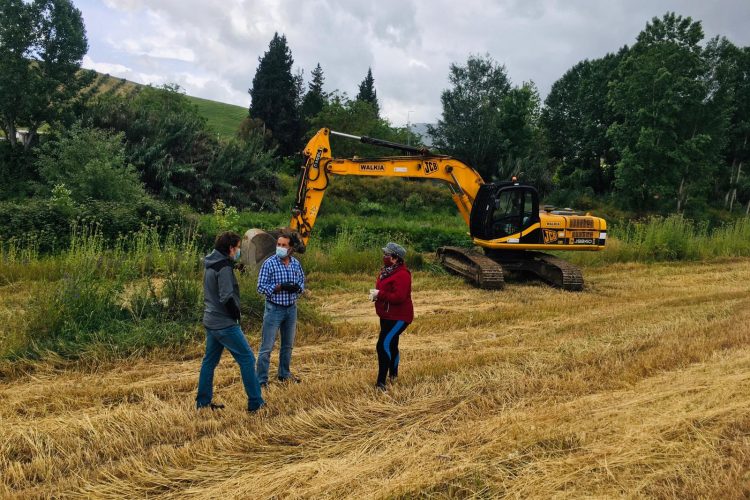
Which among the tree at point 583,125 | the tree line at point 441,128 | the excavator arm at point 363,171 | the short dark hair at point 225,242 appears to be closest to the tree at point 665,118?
the tree line at point 441,128

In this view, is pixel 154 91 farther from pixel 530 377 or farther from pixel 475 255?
pixel 530 377

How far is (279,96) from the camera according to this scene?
1652 inches

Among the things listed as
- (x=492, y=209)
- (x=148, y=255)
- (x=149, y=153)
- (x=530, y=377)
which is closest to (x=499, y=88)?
(x=149, y=153)

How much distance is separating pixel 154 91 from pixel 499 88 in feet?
81.5

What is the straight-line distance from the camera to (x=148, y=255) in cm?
1026

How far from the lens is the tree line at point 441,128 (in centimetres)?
2205

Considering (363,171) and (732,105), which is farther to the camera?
(732,105)

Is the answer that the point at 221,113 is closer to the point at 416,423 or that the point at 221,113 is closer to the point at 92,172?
the point at 92,172

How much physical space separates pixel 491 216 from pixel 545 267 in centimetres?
186

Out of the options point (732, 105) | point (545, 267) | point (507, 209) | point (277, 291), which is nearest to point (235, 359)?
point (277, 291)

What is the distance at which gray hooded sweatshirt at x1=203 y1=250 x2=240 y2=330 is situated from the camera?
16.0 feet

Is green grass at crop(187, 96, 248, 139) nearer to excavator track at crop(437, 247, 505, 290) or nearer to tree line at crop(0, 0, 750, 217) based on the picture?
tree line at crop(0, 0, 750, 217)

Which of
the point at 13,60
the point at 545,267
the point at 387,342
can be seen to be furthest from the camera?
the point at 13,60

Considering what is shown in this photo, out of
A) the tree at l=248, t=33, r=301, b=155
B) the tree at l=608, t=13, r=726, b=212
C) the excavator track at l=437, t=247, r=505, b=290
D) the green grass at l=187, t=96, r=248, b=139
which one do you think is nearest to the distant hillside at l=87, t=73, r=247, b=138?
the green grass at l=187, t=96, r=248, b=139
